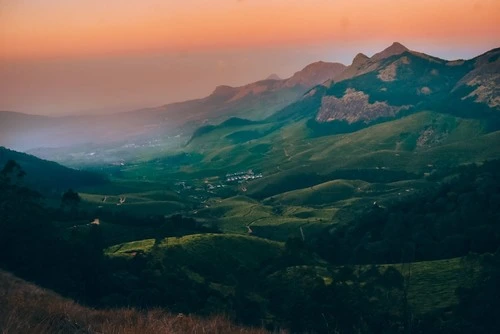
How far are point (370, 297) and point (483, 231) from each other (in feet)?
218

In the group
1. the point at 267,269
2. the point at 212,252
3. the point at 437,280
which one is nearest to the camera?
the point at 437,280

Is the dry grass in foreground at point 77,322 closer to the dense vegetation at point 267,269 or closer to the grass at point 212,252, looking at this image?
the dense vegetation at point 267,269

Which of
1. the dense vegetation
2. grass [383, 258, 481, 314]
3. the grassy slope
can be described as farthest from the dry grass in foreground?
grass [383, 258, 481, 314]

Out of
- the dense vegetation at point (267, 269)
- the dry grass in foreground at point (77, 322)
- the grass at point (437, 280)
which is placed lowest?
the grass at point (437, 280)

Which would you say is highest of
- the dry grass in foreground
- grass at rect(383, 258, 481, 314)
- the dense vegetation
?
the dry grass in foreground

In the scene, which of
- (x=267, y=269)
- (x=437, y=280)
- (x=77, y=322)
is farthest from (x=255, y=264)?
(x=77, y=322)

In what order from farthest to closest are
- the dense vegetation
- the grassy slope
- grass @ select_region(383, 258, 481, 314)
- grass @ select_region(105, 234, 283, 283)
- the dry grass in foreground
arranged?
grass @ select_region(105, 234, 283, 283), the grassy slope, grass @ select_region(383, 258, 481, 314), the dense vegetation, the dry grass in foreground

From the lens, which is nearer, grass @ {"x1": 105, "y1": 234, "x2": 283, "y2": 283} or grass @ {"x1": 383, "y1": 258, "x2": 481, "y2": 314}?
grass @ {"x1": 383, "y1": 258, "x2": 481, "y2": 314}

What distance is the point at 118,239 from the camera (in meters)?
124

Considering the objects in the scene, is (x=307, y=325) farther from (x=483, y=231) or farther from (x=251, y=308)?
(x=483, y=231)

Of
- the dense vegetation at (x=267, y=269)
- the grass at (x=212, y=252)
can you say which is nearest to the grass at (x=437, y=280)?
the dense vegetation at (x=267, y=269)

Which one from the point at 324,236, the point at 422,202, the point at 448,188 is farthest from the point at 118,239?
the point at 448,188

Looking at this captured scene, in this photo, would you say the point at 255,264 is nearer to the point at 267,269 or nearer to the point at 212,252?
the point at 267,269

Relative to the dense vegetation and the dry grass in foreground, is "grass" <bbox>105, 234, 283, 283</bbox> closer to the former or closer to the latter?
the dense vegetation
